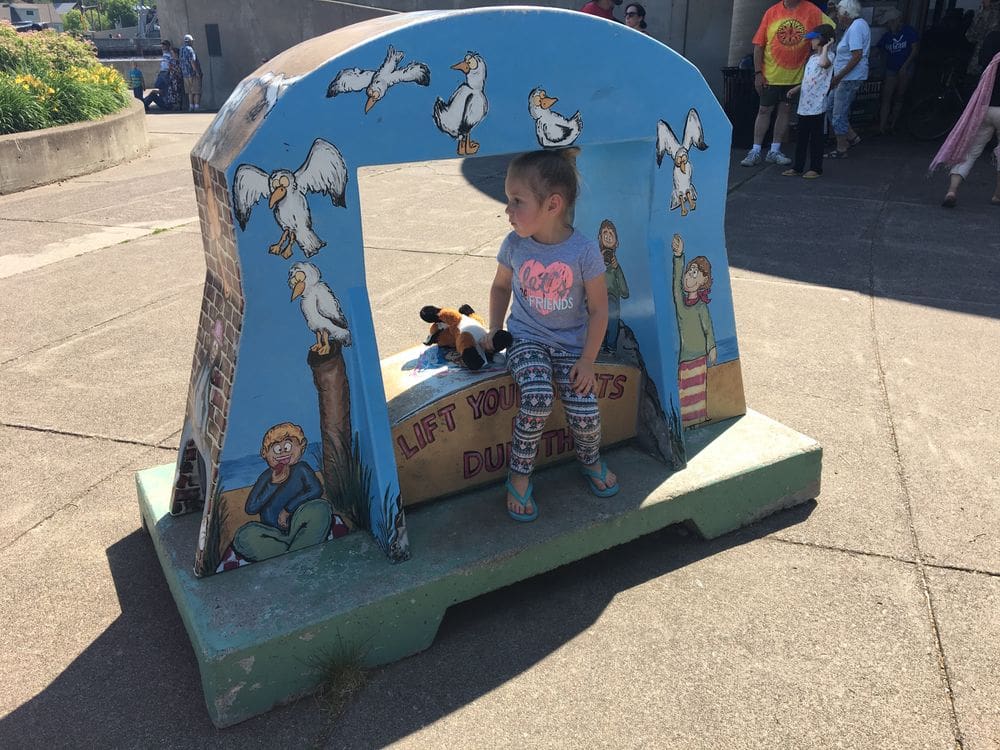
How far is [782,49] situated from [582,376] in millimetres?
7752

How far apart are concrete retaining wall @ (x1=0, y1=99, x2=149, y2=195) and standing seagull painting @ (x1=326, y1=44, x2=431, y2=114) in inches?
339

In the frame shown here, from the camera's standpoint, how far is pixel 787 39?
29.9 feet

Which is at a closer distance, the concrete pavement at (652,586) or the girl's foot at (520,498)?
the concrete pavement at (652,586)

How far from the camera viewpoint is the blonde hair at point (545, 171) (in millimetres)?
2686

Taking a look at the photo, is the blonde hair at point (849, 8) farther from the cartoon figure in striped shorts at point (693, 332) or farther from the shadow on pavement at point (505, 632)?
the shadow on pavement at point (505, 632)

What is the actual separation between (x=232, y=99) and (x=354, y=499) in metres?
1.30

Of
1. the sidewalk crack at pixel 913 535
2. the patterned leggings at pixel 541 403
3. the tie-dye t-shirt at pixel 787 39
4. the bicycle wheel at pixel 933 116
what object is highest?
the tie-dye t-shirt at pixel 787 39

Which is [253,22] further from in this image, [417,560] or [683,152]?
[417,560]

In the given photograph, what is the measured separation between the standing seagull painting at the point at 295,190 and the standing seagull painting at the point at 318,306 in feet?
0.19

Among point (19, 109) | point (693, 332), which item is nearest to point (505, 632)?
point (693, 332)

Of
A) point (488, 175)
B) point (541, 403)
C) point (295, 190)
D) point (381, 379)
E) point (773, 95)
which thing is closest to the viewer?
point (295, 190)

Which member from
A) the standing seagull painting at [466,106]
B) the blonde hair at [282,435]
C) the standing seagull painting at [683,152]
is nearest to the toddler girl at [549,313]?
the standing seagull painting at [466,106]

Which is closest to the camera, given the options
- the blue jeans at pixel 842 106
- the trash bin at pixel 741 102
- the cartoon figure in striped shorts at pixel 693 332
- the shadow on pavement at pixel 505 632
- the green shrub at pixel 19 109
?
the shadow on pavement at pixel 505 632

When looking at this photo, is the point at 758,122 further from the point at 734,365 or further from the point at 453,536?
the point at 453,536
